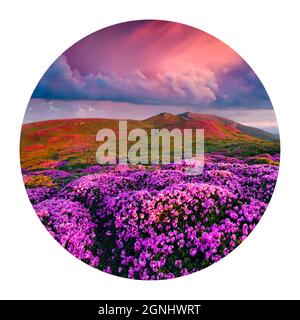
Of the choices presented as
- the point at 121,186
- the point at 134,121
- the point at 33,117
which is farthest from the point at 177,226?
the point at 33,117

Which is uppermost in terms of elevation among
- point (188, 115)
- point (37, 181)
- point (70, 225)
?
point (188, 115)

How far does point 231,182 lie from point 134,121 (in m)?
2.00

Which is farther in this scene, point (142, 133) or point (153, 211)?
point (142, 133)

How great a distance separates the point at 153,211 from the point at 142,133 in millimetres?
1391

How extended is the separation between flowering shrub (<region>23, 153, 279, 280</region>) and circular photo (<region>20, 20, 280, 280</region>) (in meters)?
0.02

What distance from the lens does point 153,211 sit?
7.36 meters

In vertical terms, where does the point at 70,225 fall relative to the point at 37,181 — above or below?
below

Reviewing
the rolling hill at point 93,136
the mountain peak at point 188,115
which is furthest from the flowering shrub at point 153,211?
the mountain peak at point 188,115

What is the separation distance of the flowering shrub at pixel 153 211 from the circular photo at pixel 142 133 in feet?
0.06

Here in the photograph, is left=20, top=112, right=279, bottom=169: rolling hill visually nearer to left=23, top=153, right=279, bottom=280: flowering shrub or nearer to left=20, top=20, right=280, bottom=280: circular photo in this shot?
left=20, top=20, right=280, bottom=280: circular photo

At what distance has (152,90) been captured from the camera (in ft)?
25.6

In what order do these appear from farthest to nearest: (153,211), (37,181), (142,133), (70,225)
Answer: (37,181), (142,133), (70,225), (153,211)

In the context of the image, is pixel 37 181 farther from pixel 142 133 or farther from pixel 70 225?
pixel 142 133

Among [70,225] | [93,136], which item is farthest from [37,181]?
[93,136]
